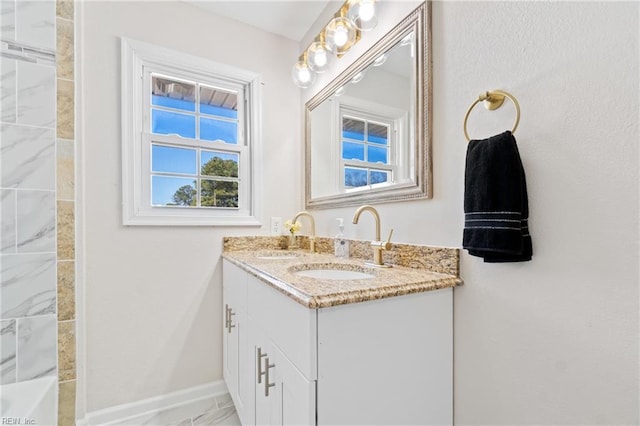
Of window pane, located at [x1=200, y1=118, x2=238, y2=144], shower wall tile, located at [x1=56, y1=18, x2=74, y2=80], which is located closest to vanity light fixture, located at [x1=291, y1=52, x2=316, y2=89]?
window pane, located at [x1=200, y1=118, x2=238, y2=144]

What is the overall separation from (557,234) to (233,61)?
190cm

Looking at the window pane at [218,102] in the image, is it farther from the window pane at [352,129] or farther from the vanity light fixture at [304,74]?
the window pane at [352,129]

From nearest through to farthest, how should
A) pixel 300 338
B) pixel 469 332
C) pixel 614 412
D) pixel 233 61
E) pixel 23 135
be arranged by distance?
pixel 614 412
pixel 300 338
pixel 469 332
pixel 23 135
pixel 233 61

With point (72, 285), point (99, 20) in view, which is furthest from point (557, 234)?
point (99, 20)

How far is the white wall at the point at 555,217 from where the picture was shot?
24.1 inches

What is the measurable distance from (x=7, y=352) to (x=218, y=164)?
1.31 meters

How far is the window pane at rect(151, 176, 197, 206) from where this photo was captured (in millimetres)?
1643

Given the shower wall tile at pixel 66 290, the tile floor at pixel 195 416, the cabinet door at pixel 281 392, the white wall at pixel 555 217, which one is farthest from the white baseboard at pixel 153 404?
the white wall at pixel 555 217

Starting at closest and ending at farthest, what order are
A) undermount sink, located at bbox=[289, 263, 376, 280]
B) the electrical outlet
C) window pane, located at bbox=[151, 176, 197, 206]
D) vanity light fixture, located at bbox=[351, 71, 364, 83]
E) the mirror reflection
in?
1. the mirror reflection
2. undermount sink, located at bbox=[289, 263, 376, 280]
3. vanity light fixture, located at bbox=[351, 71, 364, 83]
4. window pane, located at bbox=[151, 176, 197, 206]
5. the electrical outlet

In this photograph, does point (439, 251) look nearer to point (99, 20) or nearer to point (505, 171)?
point (505, 171)

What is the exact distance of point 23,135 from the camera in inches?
50.2

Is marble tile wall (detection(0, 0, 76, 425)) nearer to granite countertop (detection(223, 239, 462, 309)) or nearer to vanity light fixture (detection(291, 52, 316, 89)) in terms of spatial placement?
granite countertop (detection(223, 239, 462, 309))

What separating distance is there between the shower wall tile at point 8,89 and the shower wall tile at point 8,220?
33cm

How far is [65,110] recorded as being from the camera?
1.37 m
